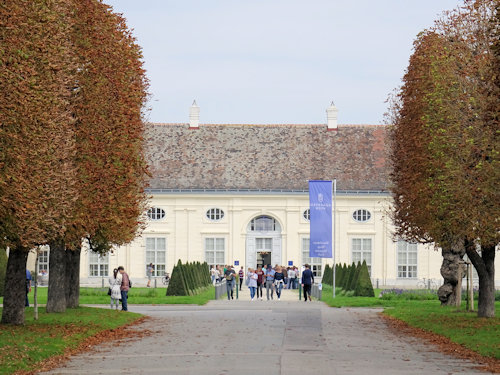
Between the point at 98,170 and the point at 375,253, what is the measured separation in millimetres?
39991

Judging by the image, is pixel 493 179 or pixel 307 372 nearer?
pixel 307 372

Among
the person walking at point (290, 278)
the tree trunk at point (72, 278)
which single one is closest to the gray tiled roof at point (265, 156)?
the person walking at point (290, 278)

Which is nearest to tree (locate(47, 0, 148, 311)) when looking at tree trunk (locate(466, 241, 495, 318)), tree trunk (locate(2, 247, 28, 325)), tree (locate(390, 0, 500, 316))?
tree trunk (locate(2, 247, 28, 325))

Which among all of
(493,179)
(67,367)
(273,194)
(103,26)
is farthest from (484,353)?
(273,194)

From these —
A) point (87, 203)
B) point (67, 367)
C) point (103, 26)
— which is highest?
point (103, 26)

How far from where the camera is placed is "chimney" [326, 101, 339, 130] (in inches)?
2616

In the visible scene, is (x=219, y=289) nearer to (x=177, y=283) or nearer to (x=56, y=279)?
(x=177, y=283)

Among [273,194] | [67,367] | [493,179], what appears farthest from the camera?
[273,194]

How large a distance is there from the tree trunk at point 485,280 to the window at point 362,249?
118 feet

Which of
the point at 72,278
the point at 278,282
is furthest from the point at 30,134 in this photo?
the point at 278,282

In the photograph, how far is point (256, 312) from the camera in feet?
101

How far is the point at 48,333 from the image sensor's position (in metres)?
20.1

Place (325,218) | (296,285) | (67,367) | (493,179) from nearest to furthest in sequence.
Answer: (67,367) < (493,179) < (325,218) < (296,285)

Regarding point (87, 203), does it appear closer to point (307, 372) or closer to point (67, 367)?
point (67, 367)
